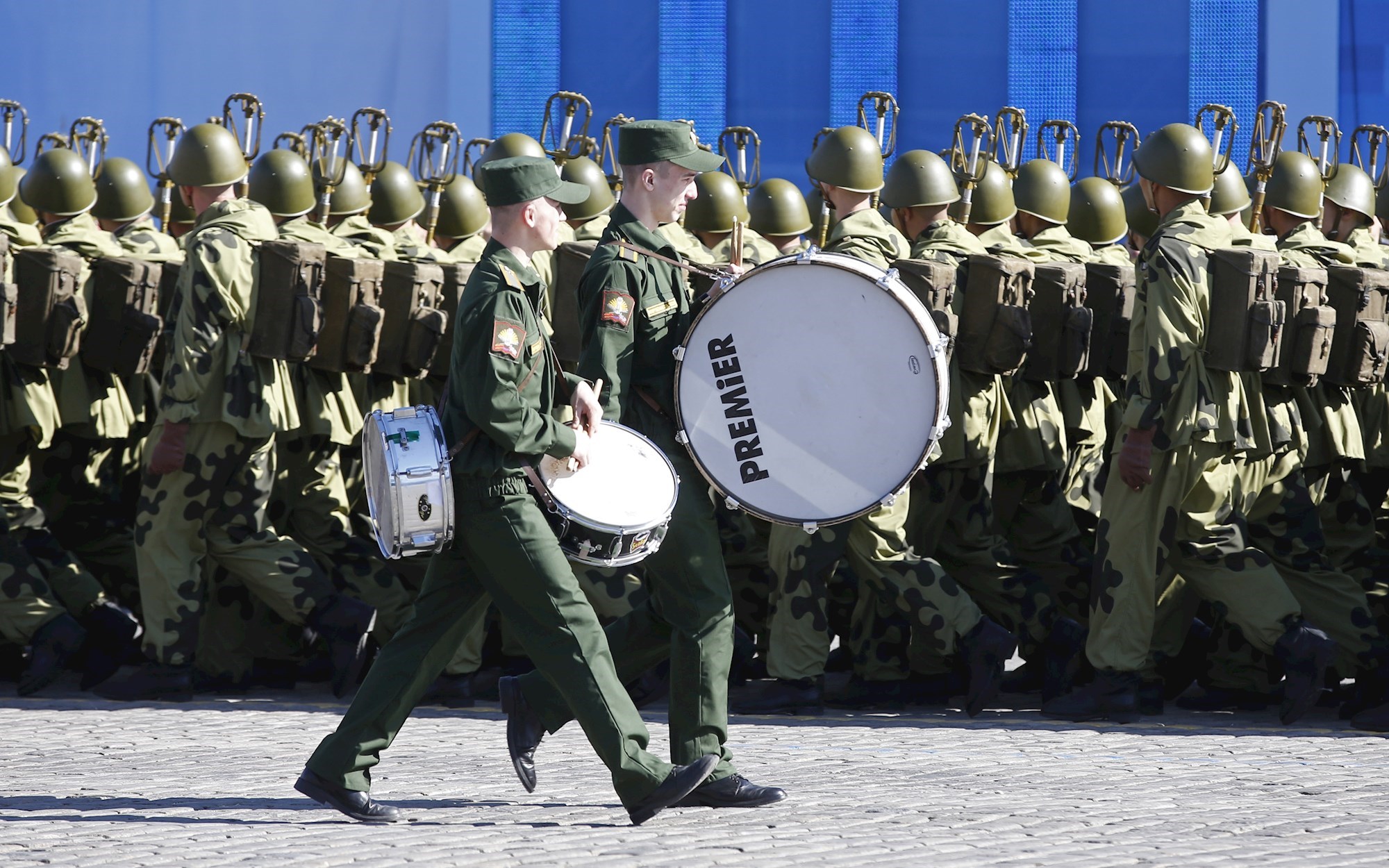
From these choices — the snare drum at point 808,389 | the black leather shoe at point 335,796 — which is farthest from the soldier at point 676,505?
the black leather shoe at point 335,796

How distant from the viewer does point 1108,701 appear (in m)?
7.04

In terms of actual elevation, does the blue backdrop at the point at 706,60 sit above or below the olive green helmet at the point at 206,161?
above

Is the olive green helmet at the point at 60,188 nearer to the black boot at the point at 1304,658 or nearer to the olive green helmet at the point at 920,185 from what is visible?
the olive green helmet at the point at 920,185

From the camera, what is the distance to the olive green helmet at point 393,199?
8492 millimetres

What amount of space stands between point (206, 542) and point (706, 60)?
7.71 m

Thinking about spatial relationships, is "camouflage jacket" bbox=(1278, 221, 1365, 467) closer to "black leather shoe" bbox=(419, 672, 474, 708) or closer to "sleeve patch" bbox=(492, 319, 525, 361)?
"black leather shoe" bbox=(419, 672, 474, 708)

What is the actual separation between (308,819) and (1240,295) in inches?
149

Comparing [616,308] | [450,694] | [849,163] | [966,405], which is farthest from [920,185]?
[616,308]

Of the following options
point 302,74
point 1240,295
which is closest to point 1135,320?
point 1240,295

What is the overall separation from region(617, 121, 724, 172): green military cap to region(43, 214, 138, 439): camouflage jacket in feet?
9.86

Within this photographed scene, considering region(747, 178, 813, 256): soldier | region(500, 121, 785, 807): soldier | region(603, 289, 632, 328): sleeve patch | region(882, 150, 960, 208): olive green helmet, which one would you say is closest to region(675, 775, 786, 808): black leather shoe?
region(500, 121, 785, 807): soldier

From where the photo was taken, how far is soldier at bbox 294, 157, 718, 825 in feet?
15.7

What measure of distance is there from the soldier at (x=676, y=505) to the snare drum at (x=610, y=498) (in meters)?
0.17

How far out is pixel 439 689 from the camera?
7348 millimetres
